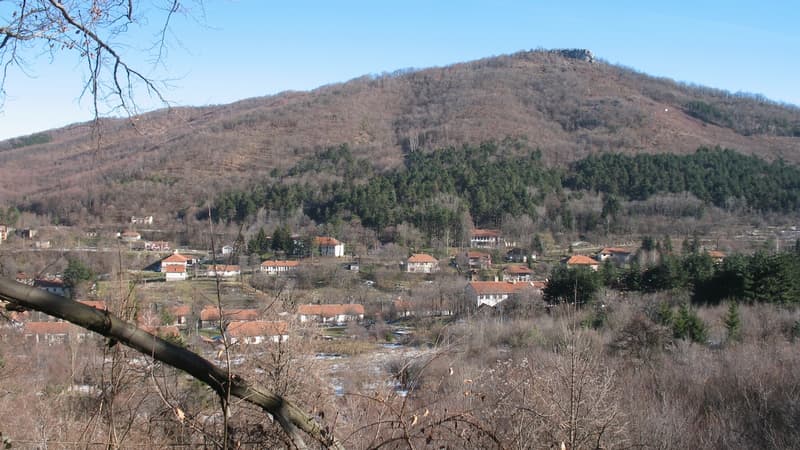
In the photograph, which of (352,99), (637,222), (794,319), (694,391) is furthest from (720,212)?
(352,99)

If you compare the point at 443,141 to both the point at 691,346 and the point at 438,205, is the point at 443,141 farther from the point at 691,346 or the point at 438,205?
the point at 691,346

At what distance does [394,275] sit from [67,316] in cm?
2860

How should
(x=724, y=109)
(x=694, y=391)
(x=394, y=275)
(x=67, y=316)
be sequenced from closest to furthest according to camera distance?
(x=67, y=316) → (x=694, y=391) → (x=394, y=275) → (x=724, y=109)

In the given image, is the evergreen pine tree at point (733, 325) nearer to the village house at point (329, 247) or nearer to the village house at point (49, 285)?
the village house at point (49, 285)

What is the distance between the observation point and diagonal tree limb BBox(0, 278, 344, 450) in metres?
1.12

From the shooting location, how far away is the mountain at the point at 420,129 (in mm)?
51781

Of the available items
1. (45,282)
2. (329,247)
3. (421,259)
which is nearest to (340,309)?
(421,259)

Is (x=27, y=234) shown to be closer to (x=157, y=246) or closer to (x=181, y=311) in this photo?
(x=181, y=311)

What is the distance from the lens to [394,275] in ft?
97.2

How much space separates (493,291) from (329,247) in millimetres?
12429

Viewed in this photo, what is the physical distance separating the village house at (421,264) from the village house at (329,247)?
4.88 meters

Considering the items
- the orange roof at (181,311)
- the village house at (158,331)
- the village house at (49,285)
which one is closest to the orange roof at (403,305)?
the orange roof at (181,311)

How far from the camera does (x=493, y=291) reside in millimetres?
24609

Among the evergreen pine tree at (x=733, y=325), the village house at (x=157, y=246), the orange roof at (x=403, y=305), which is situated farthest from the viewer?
the village house at (x=157, y=246)
